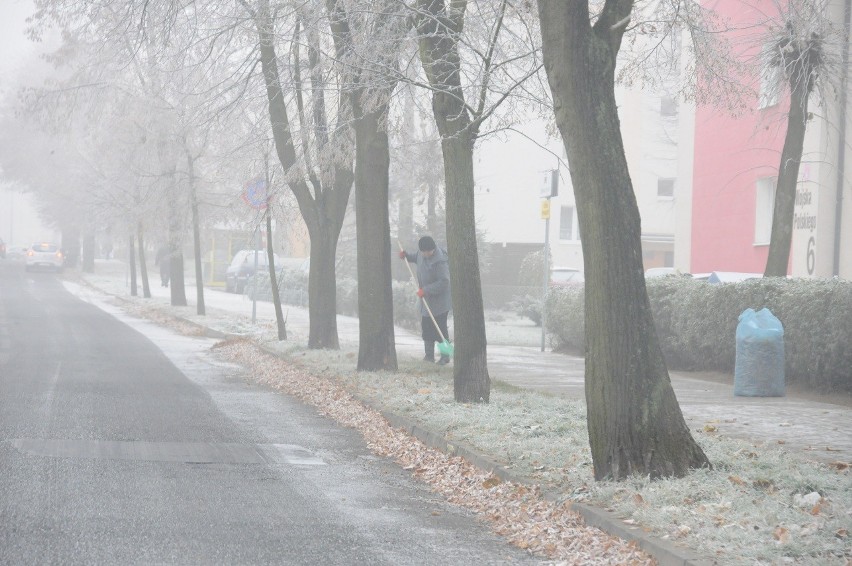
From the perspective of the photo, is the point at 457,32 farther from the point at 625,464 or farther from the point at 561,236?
the point at 561,236

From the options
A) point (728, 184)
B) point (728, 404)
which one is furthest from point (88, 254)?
point (728, 404)

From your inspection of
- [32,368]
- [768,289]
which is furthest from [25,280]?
[768,289]

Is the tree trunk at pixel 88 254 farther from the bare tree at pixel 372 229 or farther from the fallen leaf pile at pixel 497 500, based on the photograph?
the fallen leaf pile at pixel 497 500

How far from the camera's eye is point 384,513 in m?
7.18

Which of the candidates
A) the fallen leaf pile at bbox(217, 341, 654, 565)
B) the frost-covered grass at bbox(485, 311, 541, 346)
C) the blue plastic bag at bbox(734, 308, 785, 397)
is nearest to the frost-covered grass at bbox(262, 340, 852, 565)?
the fallen leaf pile at bbox(217, 341, 654, 565)

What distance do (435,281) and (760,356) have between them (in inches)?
196

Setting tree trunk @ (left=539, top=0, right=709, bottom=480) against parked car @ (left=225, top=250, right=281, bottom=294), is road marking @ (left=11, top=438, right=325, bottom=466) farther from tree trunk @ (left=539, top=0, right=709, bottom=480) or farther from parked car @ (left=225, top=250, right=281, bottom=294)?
parked car @ (left=225, top=250, right=281, bottom=294)

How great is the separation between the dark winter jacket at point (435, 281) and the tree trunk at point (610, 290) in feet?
28.1

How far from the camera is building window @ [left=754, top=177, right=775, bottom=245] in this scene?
26.3 m

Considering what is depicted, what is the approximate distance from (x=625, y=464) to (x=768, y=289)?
7.07 meters

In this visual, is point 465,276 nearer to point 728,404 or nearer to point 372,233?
point 728,404

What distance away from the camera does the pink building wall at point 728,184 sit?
2609 centimetres

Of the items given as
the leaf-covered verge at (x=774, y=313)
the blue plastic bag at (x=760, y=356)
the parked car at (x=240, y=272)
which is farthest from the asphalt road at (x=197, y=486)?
the parked car at (x=240, y=272)

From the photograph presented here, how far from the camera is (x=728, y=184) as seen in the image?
27953 mm
